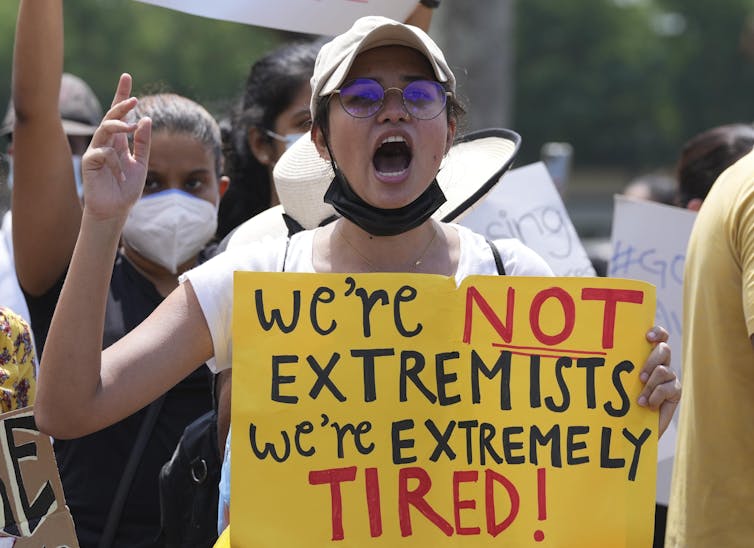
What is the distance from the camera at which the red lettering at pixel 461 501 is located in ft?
7.88

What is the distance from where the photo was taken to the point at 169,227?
11.7 feet

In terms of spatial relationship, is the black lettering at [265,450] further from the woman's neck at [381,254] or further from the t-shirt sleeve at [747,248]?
the t-shirt sleeve at [747,248]

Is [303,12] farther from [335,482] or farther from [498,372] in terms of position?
[335,482]

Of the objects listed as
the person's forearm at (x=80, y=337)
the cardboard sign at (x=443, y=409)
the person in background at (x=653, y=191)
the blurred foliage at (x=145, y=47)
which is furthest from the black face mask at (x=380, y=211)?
the blurred foliage at (x=145, y=47)

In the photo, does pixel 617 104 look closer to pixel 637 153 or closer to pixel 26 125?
pixel 637 153

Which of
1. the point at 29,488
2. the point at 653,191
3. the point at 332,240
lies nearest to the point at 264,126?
the point at 332,240

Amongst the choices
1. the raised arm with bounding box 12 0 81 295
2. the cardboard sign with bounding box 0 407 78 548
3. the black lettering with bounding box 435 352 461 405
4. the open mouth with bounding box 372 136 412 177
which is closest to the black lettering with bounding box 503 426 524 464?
the black lettering with bounding box 435 352 461 405

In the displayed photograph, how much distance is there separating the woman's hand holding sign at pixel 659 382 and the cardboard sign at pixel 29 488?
1210 millimetres

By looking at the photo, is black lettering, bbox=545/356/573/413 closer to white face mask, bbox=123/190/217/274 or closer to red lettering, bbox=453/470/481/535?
red lettering, bbox=453/470/481/535

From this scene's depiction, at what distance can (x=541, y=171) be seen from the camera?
4406 mm

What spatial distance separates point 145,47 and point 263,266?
156ft

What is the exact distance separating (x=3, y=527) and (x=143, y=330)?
540mm

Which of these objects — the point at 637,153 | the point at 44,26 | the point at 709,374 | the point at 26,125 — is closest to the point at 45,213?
the point at 26,125

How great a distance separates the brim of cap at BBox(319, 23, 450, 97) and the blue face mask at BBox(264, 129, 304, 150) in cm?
156
